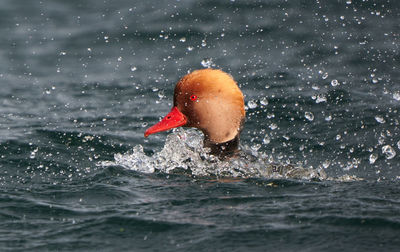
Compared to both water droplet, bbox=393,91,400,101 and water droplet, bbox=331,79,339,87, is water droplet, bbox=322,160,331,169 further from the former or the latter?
water droplet, bbox=331,79,339,87

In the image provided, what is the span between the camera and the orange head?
234 inches

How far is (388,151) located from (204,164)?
234 cm

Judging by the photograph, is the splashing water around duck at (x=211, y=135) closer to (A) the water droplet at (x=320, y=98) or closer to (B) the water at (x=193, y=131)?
(B) the water at (x=193, y=131)

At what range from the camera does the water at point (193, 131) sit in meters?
4.47

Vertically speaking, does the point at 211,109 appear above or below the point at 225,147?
above

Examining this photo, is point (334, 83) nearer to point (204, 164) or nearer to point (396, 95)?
point (396, 95)

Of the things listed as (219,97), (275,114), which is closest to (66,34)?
(275,114)

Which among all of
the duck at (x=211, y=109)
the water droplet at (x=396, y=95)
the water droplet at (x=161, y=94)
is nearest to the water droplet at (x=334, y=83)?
the water droplet at (x=396, y=95)

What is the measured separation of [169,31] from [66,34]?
1.72 m

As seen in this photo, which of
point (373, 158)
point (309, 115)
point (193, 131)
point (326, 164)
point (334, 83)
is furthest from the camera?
point (334, 83)

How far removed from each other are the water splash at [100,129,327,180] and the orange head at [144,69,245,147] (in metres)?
0.23

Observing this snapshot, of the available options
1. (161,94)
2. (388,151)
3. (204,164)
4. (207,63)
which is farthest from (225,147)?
(207,63)

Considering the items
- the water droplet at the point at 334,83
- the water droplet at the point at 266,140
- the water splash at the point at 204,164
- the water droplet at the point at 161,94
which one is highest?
the water droplet at the point at 334,83

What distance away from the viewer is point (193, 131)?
24.1 ft
